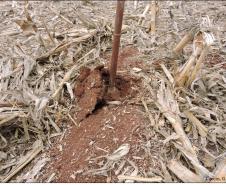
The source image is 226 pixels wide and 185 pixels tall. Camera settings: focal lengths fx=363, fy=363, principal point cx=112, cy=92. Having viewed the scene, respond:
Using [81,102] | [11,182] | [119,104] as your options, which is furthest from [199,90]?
[11,182]

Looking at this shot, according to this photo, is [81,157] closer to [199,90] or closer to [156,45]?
[199,90]

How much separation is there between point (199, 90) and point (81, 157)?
1.00 m

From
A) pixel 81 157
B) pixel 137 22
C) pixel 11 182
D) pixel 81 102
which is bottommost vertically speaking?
pixel 11 182

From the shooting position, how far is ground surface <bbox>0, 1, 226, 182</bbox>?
7.07 feet

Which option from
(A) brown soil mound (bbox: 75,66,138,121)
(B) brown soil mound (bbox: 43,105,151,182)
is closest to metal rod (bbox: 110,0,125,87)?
(A) brown soil mound (bbox: 75,66,138,121)

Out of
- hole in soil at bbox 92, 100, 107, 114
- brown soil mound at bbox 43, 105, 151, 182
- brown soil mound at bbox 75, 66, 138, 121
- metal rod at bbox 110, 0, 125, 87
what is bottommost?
brown soil mound at bbox 43, 105, 151, 182

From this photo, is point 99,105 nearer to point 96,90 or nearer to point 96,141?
point 96,90

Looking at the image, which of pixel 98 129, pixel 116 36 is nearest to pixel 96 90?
pixel 98 129

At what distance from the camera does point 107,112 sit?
2420 mm

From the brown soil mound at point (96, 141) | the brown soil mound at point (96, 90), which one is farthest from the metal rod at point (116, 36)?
the brown soil mound at point (96, 141)

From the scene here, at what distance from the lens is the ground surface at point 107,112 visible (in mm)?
2156

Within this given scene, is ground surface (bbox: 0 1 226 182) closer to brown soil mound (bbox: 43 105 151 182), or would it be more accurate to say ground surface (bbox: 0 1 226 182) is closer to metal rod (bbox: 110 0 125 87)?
brown soil mound (bbox: 43 105 151 182)

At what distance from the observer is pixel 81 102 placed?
8.29ft

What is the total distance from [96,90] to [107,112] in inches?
7.0
